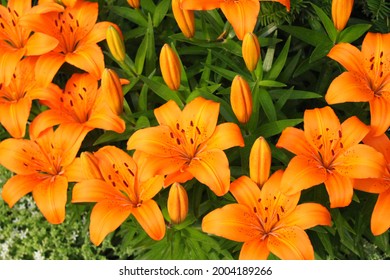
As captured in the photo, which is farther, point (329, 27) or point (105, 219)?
point (329, 27)

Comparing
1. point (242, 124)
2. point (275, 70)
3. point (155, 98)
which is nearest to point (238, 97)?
point (242, 124)

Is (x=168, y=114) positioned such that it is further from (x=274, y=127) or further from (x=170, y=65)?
(x=274, y=127)

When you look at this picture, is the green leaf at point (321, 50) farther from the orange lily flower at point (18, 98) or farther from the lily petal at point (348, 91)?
the orange lily flower at point (18, 98)

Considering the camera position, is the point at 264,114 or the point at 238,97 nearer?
the point at 238,97

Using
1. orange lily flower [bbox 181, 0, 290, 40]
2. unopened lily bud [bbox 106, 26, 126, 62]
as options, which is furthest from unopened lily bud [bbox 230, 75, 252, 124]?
unopened lily bud [bbox 106, 26, 126, 62]

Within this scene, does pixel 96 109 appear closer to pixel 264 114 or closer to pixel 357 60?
pixel 264 114

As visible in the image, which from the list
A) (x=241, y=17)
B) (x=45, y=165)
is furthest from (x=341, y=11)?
(x=45, y=165)

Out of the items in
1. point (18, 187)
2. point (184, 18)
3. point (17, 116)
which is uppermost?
point (184, 18)
